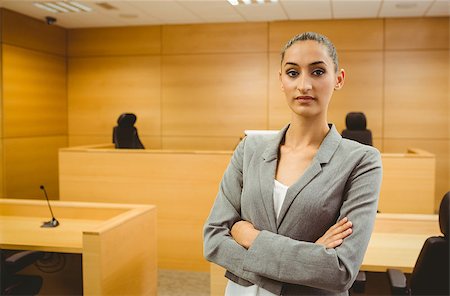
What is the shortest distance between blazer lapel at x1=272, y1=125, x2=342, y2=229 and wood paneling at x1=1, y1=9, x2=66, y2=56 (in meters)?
5.99

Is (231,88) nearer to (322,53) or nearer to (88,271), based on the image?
(88,271)

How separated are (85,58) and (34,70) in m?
1.08

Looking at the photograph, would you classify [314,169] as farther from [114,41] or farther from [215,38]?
[114,41]

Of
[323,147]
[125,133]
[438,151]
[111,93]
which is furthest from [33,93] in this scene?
[323,147]

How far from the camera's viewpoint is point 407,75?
701cm

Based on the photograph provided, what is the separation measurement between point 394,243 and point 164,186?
8.85ft

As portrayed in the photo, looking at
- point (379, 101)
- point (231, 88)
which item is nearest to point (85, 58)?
point (231, 88)

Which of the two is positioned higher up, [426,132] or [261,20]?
[261,20]

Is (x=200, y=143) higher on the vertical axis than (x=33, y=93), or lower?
lower

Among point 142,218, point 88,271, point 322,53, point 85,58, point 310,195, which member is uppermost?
point 85,58

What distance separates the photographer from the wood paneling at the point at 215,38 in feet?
24.1

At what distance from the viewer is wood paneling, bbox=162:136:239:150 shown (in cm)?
758

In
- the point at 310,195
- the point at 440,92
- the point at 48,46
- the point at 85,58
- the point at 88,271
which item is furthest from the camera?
the point at 85,58

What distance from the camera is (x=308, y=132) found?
60.4 inches
